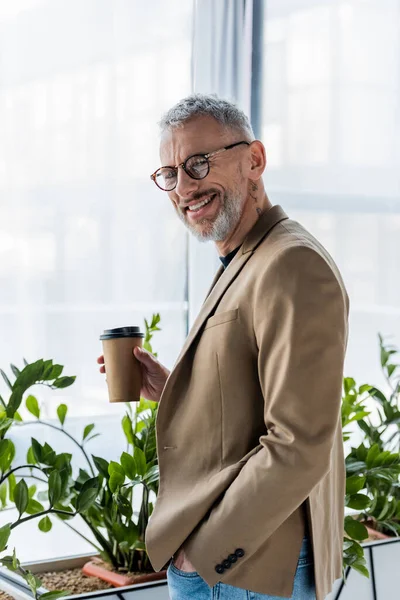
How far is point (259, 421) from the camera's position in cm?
127

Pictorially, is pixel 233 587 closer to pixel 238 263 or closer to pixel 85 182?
pixel 238 263

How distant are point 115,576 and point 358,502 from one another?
63 centimetres

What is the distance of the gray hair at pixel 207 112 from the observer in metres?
1.41

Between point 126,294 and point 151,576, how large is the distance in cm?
85

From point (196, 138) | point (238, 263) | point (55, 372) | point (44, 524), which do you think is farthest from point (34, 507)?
point (196, 138)

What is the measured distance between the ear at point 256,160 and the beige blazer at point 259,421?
97 mm

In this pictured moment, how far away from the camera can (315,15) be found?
269 cm

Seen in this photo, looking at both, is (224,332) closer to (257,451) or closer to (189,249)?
(257,451)

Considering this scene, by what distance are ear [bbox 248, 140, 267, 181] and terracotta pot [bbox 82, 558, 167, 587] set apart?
1020mm

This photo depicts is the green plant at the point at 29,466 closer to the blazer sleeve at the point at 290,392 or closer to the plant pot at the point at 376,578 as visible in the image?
the blazer sleeve at the point at 290,392

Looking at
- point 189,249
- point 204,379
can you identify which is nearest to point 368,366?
point 189,249

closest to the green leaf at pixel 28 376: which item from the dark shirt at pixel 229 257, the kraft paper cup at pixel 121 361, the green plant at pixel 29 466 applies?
the green plant at pixel 29 466

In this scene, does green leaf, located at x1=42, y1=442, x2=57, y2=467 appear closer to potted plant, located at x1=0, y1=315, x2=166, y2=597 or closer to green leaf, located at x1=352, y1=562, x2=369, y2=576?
potted plant, located at x1=0, y1=315, x2=166, y2=597

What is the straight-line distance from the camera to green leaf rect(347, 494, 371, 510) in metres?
1.95
